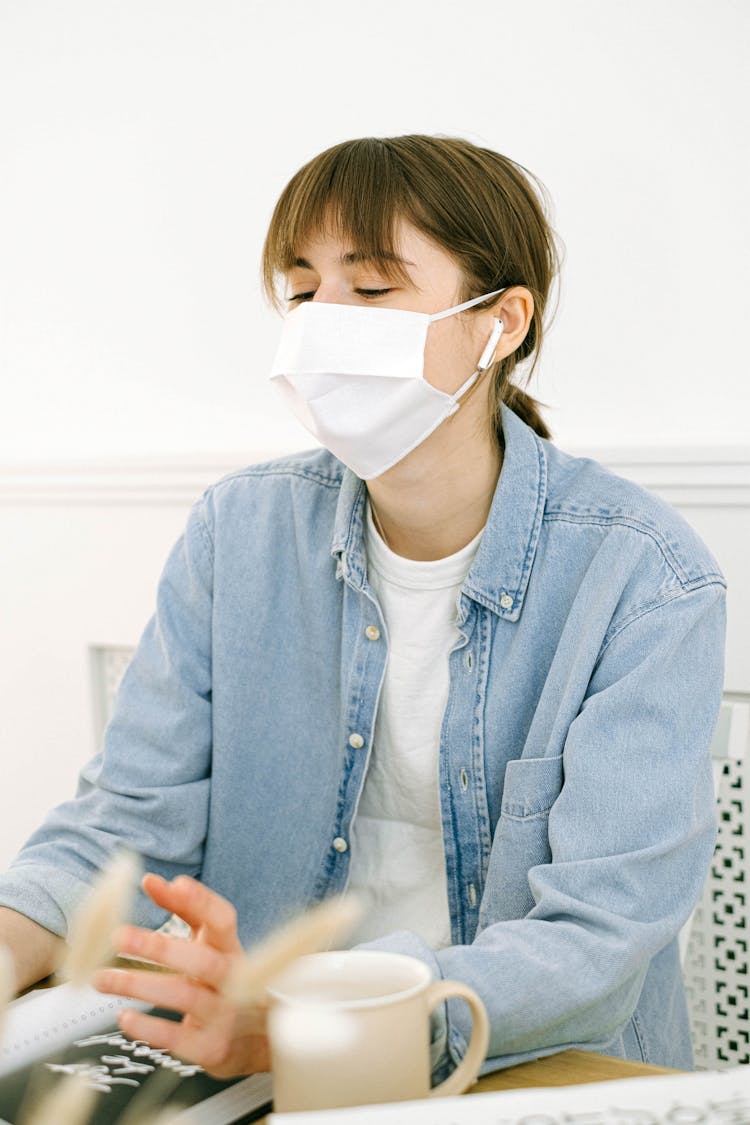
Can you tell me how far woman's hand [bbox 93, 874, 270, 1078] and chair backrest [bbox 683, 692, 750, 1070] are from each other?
947mm

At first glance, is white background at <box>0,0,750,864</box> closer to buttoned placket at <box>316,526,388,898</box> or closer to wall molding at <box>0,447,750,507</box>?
wall molding at <box>0,447,750,507</box>

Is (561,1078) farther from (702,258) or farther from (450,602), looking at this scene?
(702,258)

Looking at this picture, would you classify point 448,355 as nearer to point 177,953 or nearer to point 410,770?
point 410,770

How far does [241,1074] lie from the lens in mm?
651

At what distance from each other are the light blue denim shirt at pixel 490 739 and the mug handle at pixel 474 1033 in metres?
0.17

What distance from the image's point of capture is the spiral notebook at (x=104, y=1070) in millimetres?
639

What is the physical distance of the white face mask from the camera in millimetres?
1099

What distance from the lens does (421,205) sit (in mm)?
1094

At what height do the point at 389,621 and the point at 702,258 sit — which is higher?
the point at 702,258

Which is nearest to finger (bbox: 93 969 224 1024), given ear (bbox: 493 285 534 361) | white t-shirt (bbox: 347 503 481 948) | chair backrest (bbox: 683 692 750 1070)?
white t-shirt (bbox: 347 503 481 948)

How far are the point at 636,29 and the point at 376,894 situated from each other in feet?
3.57

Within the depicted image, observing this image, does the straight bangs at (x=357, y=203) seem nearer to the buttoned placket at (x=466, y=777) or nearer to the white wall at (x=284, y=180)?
the buttoned placket at (x=466, y=777)

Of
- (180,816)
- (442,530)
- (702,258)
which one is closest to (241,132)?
(702,258)

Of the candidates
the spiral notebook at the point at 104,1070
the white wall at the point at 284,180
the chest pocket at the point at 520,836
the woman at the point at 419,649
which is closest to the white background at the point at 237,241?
the white wall at the point at 284,180
